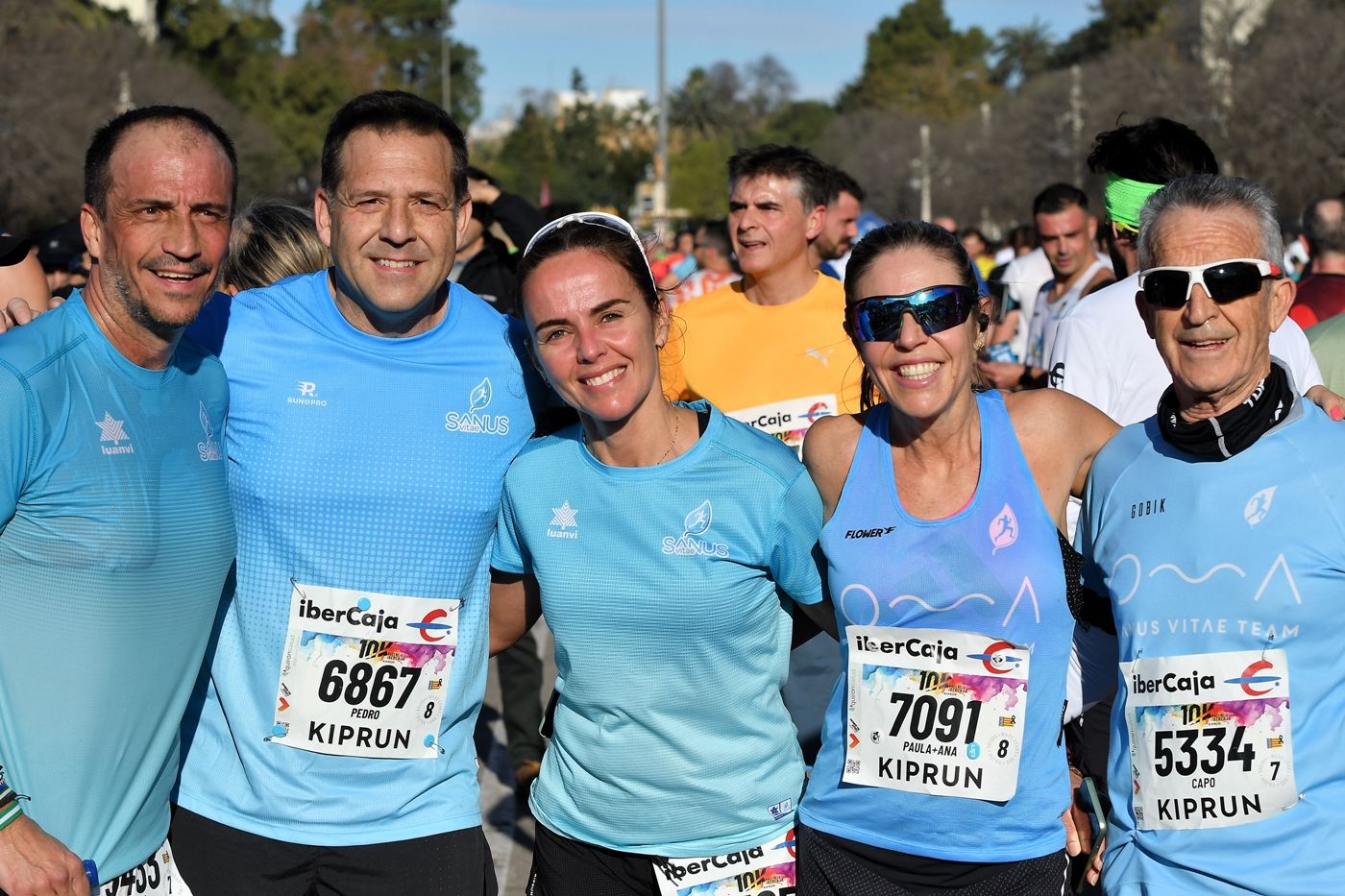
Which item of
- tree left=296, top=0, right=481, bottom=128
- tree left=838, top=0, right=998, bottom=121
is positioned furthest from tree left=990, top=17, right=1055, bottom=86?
tree left=296, top=0, right=481, bottom=128

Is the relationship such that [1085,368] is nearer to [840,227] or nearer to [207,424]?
[207,424]

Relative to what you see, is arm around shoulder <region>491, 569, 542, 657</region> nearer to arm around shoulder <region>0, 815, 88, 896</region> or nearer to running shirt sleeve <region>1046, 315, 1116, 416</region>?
arm around shoulder <region>0, 815, 88, 896</region>

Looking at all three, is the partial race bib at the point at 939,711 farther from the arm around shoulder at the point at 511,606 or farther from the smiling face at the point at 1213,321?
the arm around shoulder at the point at 511,606

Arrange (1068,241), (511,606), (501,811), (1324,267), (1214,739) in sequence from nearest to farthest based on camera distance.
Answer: (1214,739)
(511,606)
(501,811)
(1324,267)
(1068,241)

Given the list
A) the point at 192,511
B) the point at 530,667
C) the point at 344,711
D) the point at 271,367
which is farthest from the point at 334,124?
the point at 530,667

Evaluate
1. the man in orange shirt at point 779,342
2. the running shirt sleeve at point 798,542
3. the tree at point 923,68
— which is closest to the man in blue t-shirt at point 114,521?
the running shirt sleeve at point 798,542

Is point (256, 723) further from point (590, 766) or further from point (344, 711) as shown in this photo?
point (590, 766)

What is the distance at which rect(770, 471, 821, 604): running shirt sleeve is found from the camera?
3.25 m

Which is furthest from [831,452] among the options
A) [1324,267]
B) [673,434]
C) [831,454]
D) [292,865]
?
[1324,267]

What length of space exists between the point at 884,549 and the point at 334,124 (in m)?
1.71

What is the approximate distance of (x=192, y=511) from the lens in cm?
310

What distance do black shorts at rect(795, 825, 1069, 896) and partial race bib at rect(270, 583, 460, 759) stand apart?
0.97 meters

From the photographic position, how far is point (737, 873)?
10.7 feet

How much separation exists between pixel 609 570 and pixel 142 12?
70.7 metres
